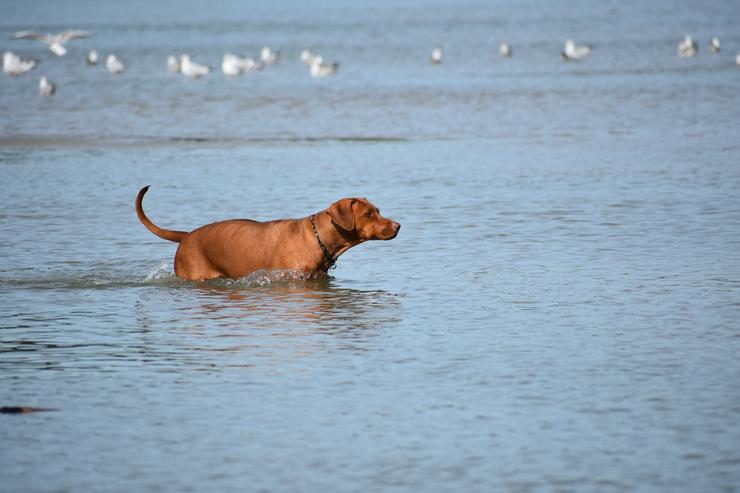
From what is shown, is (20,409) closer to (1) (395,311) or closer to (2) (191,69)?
(1) (395,311)

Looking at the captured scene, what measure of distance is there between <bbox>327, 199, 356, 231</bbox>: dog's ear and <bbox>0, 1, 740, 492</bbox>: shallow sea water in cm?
49

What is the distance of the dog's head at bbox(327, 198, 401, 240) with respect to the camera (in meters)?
11.1

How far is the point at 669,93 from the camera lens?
30.4 meters

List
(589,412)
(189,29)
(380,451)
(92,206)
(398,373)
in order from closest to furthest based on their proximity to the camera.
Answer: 1. (380,451)
2. (589,412)
3. (398,373)
4. (92,206)
5. (189,29)

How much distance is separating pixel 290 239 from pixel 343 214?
1.44 ft

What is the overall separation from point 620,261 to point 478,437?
529 cm

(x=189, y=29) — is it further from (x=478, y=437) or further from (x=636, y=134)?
(x=478, y=437)

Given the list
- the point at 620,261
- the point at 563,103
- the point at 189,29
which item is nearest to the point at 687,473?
the point at 620,261

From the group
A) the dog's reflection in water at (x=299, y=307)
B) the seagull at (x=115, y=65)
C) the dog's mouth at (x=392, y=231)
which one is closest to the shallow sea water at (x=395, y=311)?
the dog's reflection in water at (x=299, y=307)

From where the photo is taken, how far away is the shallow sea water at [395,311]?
6898 mm

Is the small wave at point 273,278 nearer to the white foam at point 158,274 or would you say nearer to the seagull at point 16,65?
the white foam at point 158,274

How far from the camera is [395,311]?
10359mm

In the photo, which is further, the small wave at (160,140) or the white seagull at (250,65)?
the white seagull at (250,65)

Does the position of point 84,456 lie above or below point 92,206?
above
